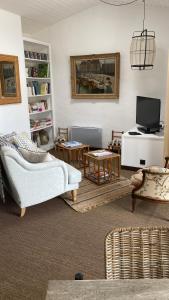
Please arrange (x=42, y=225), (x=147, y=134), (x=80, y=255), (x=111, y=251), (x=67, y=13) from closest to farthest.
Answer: (x=111, y=251)
(x=80, y=255)
(x=42, y=225)
(x=147, y=134)
(x=67, y=13)

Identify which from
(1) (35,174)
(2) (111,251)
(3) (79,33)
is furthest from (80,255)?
(3) (79,33)

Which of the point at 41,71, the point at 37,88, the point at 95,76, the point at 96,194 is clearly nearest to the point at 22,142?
the point at 96,194

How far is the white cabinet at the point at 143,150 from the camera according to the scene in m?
4.35

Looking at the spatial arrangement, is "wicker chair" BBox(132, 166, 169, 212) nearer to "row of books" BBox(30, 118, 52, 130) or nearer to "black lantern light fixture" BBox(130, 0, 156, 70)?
"black lantern light fixture" BBox(130, 0, 156, 70)

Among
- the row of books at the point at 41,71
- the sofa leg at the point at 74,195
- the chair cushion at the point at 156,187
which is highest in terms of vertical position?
the row of books at the point at 41,71

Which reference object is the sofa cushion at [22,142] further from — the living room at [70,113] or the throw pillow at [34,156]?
the living room at [70,113]

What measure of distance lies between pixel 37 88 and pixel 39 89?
105 millimetres

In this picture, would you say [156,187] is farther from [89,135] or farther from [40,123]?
[40,123]

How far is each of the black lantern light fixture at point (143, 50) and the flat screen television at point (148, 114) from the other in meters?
0.67

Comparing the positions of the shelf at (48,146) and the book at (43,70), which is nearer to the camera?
the book at (43,70)

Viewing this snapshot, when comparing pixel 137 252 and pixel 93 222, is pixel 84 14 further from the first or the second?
pixel 137 252

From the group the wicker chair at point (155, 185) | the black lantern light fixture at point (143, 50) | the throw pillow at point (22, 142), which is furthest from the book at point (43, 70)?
the wicker chair at point (155, 185)

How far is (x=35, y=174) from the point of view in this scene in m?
3.03

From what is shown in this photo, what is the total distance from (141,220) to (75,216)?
0.80 m
